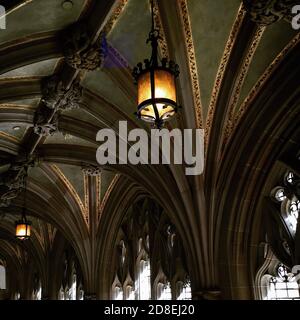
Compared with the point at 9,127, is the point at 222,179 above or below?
below

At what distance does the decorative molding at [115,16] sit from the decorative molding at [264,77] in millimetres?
2478

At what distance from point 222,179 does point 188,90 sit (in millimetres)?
1729

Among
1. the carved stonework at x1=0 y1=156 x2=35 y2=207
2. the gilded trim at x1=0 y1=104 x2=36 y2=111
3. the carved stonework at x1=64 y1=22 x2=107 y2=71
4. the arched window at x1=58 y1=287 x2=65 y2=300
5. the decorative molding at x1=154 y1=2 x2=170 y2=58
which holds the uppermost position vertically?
the decorative molding at x1=154 y1=2 x2=170 y2=58

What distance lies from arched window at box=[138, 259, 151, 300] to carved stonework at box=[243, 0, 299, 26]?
709 centimetres

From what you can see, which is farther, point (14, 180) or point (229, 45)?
point (14, 180)

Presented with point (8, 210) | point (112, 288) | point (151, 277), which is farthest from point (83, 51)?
point (8, 210)

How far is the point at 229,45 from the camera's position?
707 centimetres

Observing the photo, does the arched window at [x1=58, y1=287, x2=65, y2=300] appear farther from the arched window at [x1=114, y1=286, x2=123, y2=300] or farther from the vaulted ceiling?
the vaulted ceiling

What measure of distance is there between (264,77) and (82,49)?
2.92 metres

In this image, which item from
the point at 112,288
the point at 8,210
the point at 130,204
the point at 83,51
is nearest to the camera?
the point at 83,51

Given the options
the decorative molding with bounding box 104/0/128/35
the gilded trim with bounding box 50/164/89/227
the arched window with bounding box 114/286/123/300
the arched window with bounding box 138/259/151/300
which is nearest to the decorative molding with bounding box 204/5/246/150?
the decorative molding with bounding box 104/0/128/35

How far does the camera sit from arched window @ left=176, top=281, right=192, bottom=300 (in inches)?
377

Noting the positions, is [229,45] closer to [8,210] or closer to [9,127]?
[9,127]

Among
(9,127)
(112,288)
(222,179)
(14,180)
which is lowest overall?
(112,288)
